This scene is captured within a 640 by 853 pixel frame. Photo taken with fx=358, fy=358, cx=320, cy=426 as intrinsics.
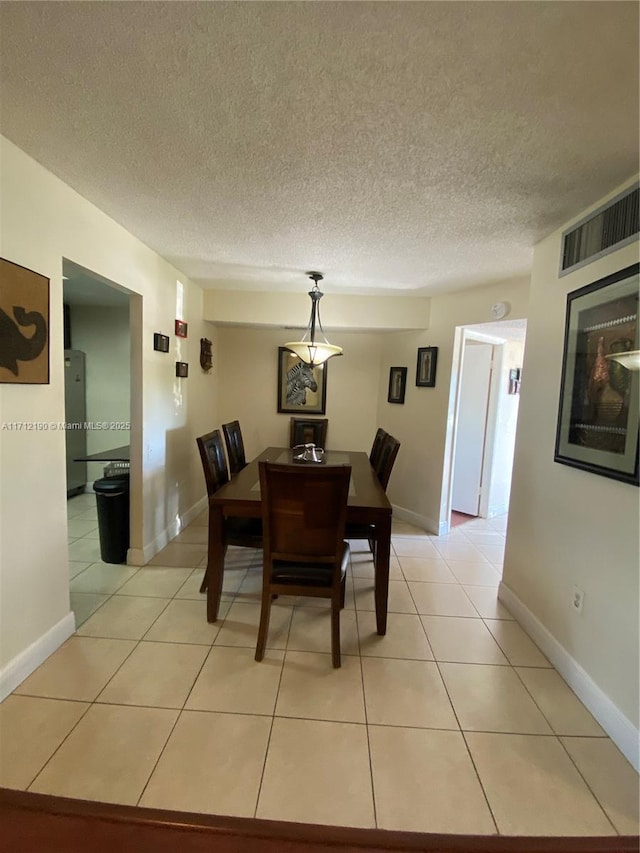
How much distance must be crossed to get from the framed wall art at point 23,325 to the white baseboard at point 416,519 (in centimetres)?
339

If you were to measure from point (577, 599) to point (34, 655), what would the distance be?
8.71 ft

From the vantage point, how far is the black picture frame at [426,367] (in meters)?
3.63

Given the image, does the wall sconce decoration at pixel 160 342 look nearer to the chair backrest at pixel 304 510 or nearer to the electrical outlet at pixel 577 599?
the chair backrest at pixel 304 510

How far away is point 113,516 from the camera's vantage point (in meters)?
2.74

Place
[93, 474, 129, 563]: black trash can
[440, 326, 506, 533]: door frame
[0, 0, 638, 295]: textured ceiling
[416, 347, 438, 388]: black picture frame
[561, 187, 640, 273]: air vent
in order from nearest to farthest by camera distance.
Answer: [0, 0, 638, 295]: textured ceiling
[561, 187, 640, 273]: air vent
[93, 474, 129, 563]: black trash can
[440, 326, 506, 533]: door frame
[416, 347, 438, 388]: black picture frame

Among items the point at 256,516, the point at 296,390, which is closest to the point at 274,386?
the point at 296,390

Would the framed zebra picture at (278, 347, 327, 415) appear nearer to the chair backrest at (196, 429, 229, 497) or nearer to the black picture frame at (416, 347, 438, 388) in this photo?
the black picture frame at (416, 347, 438, 388)

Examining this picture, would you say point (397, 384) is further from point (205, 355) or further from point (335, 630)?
point (335, 630)

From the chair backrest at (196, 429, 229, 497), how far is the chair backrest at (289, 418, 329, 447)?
1596 millimetres

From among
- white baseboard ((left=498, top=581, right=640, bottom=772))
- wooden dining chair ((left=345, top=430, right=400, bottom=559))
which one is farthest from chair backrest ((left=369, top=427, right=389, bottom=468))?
white baseboard ((left=498, top=581, right=640, bottom=772))

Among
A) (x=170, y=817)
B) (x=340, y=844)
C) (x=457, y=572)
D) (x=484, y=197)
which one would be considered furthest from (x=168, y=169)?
(x=457, y=572)

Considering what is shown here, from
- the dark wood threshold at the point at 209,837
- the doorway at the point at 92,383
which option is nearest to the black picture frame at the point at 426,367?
the dark wood threshold at the point at 209,837

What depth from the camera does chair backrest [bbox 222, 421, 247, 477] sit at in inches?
121

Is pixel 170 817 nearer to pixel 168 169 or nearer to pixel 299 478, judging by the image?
pixel 299 478
